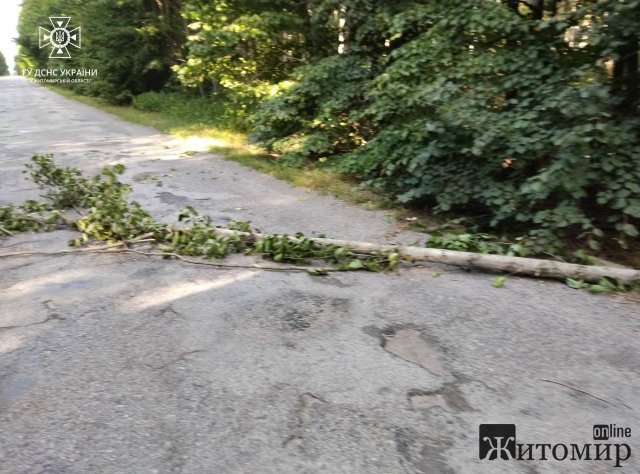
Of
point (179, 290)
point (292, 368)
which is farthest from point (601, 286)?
point (179, 290)

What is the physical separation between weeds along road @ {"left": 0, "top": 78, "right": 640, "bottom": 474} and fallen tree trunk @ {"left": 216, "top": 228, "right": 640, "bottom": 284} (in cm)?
11

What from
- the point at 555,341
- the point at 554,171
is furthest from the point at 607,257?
the point at 555,341

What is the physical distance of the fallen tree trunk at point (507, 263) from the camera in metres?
4.46

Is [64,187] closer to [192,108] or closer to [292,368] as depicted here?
[292,368]

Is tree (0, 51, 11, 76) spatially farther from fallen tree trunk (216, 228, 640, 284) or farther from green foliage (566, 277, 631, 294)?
green foliage (566, 277, 631, 294)

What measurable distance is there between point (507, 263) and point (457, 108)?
2078 millimetres

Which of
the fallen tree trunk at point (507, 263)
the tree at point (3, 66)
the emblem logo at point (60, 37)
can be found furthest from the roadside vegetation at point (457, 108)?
the tree at point (3, 66)

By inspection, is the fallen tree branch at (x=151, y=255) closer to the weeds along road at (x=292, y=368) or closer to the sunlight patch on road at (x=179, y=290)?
the weeds along road at (x=292, y=368)

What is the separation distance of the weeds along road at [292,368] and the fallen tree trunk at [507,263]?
0.11 m

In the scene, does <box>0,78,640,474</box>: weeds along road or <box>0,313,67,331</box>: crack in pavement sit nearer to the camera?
<box>0,78,640,474</box>: weeds along road

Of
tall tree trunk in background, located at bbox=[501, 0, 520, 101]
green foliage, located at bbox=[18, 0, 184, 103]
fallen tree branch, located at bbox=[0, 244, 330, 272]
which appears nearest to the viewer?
fallen tree branch, located at bbox=[0, 244, 330, 272]

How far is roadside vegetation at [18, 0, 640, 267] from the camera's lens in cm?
489

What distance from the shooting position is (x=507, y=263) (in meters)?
4.71

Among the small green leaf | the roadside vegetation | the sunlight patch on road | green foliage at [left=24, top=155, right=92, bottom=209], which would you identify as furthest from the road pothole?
green foliage at [left=24, top=155, right=92, bottom=209]
